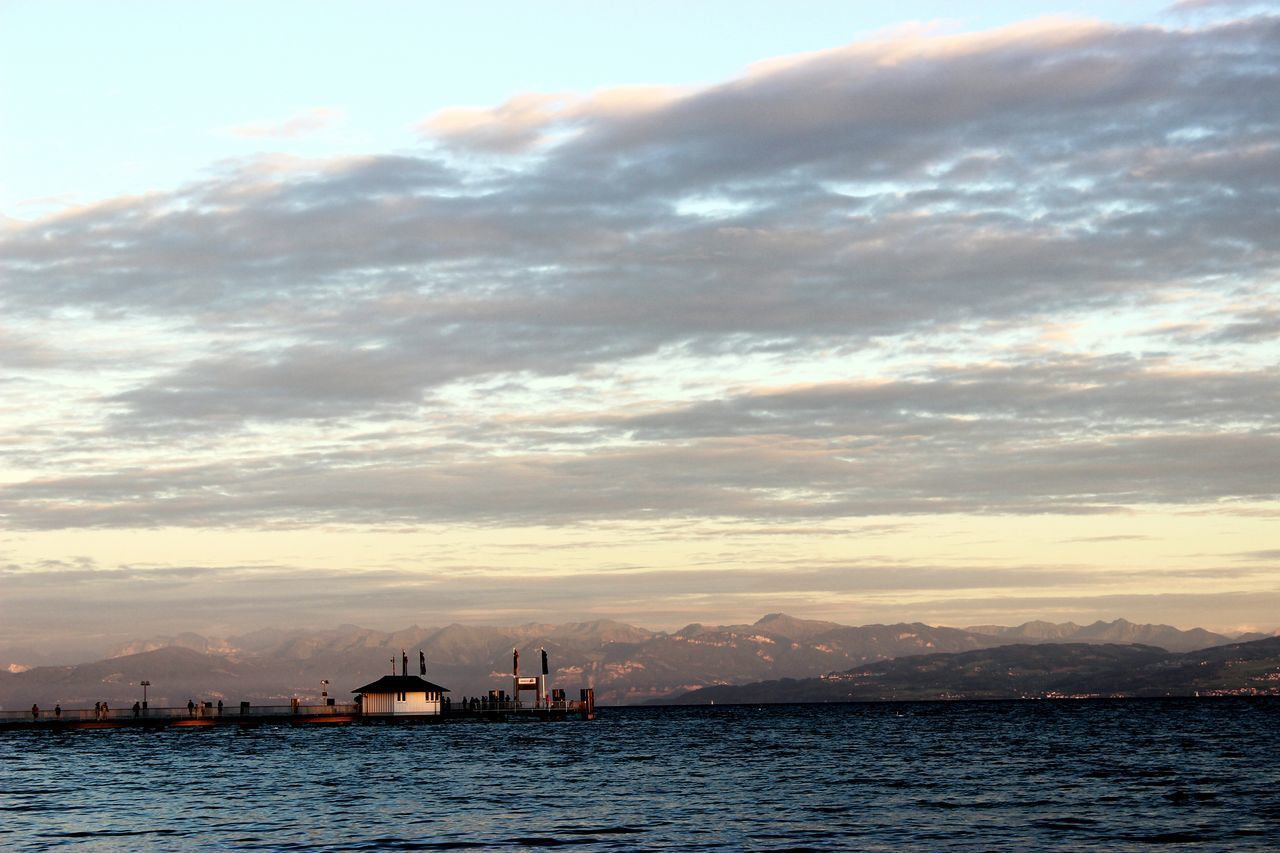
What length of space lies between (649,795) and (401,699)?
327ft

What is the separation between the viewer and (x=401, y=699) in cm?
16588

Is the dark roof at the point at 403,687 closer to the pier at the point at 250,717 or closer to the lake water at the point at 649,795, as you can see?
the pier at the point at 250,717

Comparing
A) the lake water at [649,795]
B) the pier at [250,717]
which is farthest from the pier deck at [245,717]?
the lake water at [649,795]

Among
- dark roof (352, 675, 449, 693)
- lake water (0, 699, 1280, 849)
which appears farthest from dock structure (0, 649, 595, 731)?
lake water (0, 699, 1280, 849)

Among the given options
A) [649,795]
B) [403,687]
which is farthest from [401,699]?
[649,795]

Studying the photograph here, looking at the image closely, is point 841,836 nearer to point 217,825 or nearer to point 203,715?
point 217,825

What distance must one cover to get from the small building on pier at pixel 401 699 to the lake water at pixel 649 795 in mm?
35249

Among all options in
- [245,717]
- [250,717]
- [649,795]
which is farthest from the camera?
[250,717]

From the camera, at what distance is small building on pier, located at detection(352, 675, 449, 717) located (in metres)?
165

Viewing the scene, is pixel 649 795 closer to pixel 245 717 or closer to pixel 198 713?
pixel 245 717

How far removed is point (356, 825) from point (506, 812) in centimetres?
720

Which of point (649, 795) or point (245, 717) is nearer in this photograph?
point (649, 795)

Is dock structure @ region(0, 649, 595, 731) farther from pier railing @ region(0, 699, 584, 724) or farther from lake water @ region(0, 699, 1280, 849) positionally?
lake water @ region(0, 699, 1280, 849)

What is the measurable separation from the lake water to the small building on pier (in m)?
35.2
